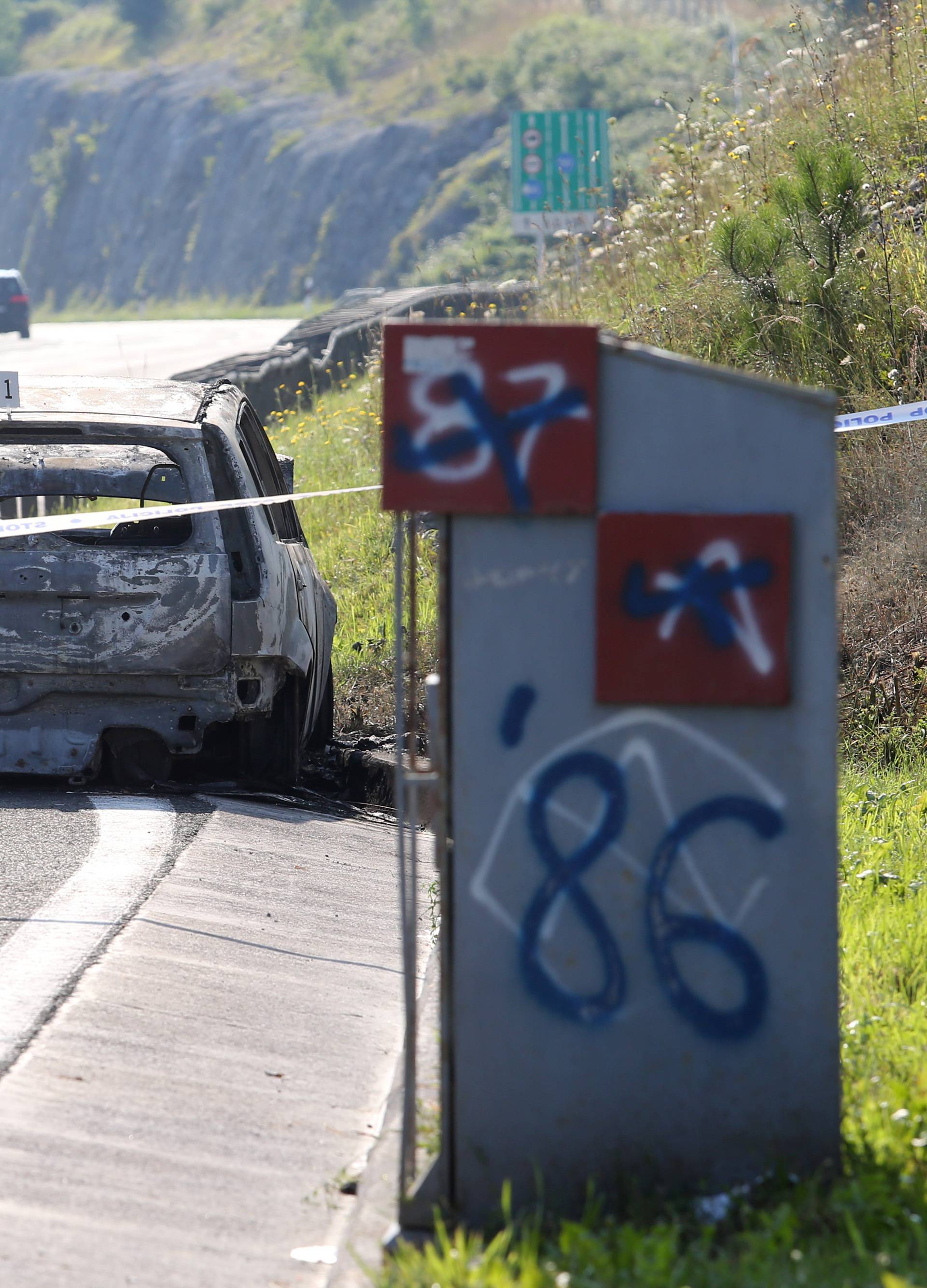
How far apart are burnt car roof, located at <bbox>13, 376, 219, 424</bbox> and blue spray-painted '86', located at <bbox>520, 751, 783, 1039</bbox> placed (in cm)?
462

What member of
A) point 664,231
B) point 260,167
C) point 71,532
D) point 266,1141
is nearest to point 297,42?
point 260,167

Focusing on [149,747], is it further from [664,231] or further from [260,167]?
[260,167]

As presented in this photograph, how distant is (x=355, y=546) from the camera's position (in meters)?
12.9

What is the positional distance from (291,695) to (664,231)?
Result: 297 inches

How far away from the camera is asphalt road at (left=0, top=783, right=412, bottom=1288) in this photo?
3.43 metres

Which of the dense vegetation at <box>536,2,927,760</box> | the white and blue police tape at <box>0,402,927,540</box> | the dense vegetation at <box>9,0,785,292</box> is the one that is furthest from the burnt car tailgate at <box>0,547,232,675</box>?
the dense vegetation at <box>9,0,785,292</box>

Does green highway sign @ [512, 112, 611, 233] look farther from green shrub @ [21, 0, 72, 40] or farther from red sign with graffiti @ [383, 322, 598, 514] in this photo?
green shrub @ [21, 0, 72, 40]

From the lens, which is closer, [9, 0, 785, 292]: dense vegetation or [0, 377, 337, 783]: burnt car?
[0, 377, 337, 783]: burnt car

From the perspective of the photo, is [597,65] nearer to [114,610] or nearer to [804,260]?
[804,260]

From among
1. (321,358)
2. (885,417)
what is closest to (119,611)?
(885,417)

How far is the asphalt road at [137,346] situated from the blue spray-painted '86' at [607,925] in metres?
24.9

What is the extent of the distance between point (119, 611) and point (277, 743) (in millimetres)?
1071

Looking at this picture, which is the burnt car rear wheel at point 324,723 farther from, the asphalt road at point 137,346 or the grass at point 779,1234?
the asphalt road at point 137,346

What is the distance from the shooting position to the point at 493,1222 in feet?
10.5
